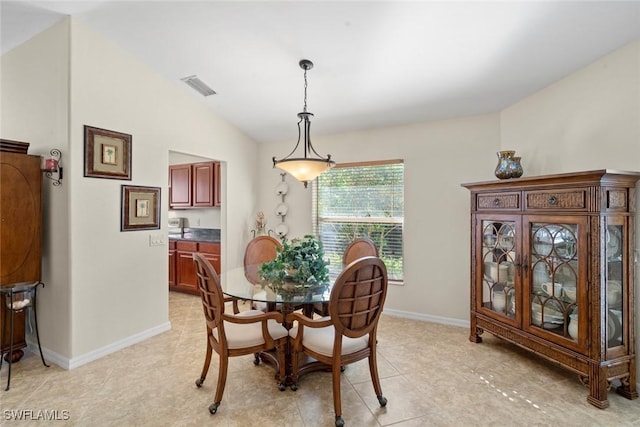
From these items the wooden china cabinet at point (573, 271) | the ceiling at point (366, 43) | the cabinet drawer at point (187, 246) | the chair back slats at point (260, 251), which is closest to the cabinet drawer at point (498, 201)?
the wooden china cabinet at point (573, 271)

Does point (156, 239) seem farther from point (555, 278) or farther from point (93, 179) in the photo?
point (555, 278)

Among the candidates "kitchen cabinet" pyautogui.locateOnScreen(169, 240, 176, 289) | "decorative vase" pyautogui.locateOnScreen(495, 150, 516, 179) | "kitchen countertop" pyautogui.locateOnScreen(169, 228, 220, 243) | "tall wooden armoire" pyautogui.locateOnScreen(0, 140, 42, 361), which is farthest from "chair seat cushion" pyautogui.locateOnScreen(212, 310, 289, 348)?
"kitchen cabinet" pyautogui.locateOnScreen(169, 240, 176, 289)

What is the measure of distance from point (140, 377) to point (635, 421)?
11.1 feet

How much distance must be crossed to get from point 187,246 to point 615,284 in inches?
193

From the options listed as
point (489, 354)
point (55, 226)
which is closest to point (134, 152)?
point (55, 226)

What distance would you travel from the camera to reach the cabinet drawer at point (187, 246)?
4.83 m

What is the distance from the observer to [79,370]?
8.55 ft

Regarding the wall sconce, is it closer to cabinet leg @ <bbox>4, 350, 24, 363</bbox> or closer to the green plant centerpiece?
cabinet leg @ <bbox>4, 350, 24, 363</bbox>

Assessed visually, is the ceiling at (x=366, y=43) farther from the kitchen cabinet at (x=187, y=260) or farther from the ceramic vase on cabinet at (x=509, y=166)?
the kitchen cabinet at (x=187, y=260)

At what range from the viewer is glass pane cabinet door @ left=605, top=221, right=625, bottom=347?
7.29ft

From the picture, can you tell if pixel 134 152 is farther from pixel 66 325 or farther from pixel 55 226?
pixel 66 325

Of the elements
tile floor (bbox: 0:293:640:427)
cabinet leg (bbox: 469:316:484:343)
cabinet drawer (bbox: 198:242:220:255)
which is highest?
cabinet drawer (bbox: 198:242:220:255)

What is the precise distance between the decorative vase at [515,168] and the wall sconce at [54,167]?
3836mm

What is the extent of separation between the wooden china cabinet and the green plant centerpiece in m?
1.65
